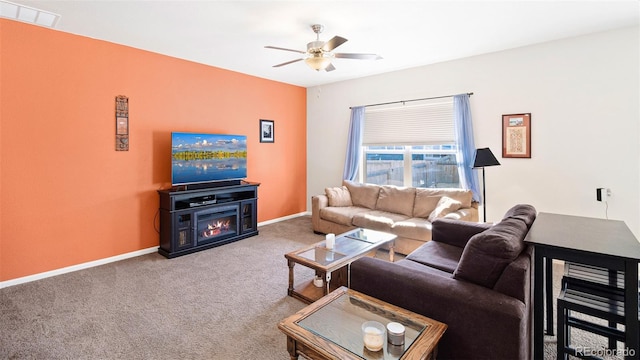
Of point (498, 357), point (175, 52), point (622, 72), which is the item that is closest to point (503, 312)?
point (498, 357)

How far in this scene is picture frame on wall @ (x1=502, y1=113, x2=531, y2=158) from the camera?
3875mm

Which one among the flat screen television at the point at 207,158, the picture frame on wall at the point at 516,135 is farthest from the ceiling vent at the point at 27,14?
the picture frame on wall at the point at 516,135

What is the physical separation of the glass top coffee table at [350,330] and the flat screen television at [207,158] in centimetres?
309

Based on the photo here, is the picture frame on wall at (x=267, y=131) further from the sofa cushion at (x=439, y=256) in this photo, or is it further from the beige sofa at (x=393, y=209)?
the sofa cushion at (x=439, y=256)

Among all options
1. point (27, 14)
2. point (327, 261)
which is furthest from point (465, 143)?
point (27, 14)

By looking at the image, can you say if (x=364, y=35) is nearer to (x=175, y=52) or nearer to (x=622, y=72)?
(x=175, y=52)

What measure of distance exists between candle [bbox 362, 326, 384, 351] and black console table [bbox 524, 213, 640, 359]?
1.02 metres

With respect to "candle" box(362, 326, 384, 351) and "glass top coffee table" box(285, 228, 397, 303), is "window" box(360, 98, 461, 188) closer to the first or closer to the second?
"glass top coffee table" box(285, 228, 397, 303)

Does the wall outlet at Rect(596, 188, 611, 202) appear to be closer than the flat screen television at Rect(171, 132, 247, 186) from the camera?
Yes

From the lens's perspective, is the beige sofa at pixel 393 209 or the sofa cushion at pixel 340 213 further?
the sofa cushion at pixel 340 213

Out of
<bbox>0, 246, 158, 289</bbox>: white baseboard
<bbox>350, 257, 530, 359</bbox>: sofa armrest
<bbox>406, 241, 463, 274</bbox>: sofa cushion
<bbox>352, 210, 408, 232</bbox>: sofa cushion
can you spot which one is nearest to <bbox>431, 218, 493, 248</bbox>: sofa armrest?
<bbox>406, 241, 463, 274</bbox>: sofa cushion

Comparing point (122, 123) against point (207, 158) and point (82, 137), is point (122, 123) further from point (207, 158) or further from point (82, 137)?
point (207, 158)

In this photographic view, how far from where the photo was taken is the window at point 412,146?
4.61m

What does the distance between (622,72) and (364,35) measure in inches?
115
